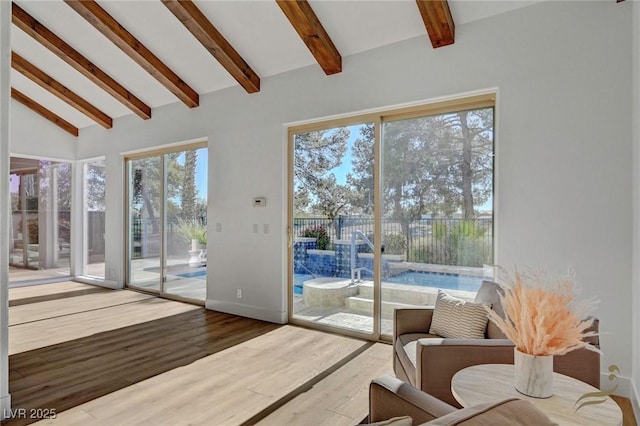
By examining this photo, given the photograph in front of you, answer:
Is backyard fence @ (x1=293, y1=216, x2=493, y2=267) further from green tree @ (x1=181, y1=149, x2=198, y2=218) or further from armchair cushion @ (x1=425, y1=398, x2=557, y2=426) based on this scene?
armchair cushion @ (x1=425, y1=398, x2=557, y2=426)

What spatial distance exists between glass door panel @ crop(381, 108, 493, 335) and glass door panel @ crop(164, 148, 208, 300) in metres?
2.94

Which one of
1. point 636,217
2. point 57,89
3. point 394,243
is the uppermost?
point 57,89

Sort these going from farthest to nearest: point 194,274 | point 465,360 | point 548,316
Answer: point 194,274
point 465,360
point 548,316

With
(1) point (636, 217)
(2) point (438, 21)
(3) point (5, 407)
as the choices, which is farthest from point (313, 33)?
(3) point (5, 407)

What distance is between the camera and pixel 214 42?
4.10 meters

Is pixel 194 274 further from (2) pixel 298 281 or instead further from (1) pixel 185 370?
(1) pixel 185 370

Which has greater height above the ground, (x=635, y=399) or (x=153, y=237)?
(x=153, y=237)

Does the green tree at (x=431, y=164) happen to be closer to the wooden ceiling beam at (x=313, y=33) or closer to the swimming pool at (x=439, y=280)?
the swimming pool at (x=439, y=280)

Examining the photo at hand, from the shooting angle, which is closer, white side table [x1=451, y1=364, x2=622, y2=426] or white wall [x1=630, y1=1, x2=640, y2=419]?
white side table [x1=451, y1=364, x2=622, y2=426]

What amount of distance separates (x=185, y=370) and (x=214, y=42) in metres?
3.37

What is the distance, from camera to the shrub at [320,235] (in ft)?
14.4

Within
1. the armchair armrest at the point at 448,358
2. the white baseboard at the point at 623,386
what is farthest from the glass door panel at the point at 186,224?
the white baseboard at the point at 623,386

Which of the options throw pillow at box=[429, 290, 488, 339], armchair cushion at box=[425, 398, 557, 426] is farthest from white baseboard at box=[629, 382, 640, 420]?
armchair cushion at box=[425, 398, 557, 426]

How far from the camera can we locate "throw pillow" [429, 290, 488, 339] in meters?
2.48
